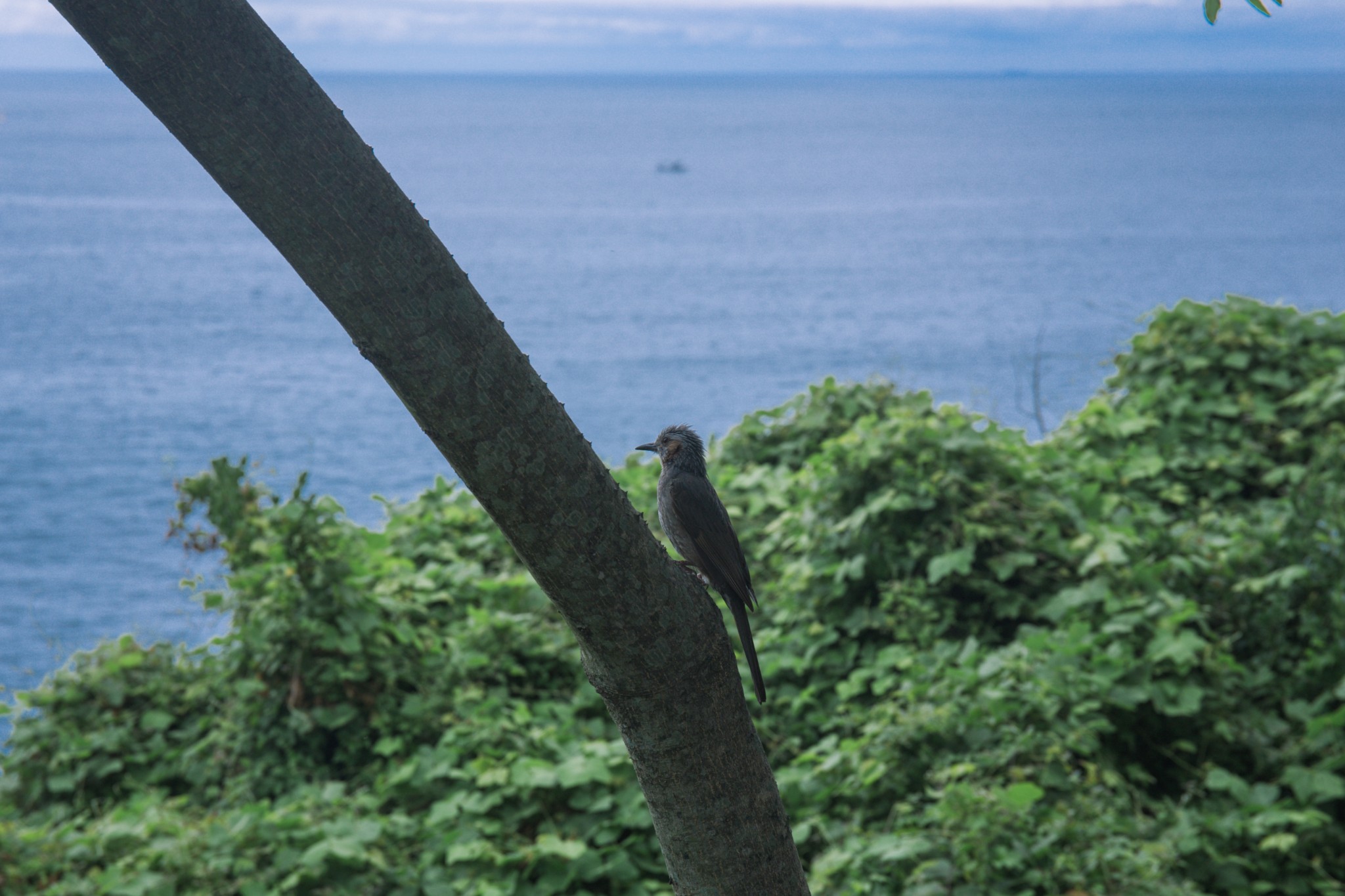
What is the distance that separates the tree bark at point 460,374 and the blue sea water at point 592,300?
5.78m

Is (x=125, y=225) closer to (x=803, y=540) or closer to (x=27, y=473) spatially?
(x=27, y=473)

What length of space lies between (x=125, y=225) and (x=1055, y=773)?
5314 centimetres

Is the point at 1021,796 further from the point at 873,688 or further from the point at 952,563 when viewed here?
the point at 952,563

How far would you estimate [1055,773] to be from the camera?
3.89 m

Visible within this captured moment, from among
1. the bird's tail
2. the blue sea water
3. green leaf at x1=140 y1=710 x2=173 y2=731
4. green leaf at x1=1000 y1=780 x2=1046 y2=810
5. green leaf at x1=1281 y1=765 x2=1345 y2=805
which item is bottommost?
green leaf at x1=1281 y1=765 x2=1345 y2=805

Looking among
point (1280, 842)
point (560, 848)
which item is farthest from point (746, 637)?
point (1280, 842)

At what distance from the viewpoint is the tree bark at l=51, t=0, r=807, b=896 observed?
131 centimetres

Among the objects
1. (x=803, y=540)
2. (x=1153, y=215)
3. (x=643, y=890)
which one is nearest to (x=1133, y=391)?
(x=803, y=540)

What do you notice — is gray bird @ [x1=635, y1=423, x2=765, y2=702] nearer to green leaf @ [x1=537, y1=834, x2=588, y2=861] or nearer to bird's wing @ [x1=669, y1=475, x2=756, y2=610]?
bird's wing @ [x1=669, y1=475, x2=756, y2=610]

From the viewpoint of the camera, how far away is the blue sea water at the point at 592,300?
14453 mm

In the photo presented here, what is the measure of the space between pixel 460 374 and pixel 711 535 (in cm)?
186

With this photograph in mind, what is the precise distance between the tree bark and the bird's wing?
4.80 feet

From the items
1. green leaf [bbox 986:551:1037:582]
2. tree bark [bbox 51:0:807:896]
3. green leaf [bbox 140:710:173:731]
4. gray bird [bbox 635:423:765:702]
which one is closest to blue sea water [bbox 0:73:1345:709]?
green leaf [bbox 140:710:173:731]

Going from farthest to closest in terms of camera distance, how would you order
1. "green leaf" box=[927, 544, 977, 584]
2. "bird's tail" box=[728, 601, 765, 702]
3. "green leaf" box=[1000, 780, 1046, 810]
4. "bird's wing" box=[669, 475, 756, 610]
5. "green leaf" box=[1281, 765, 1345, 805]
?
"green leaf" box=[927, 544, 977, 584], "green leaf" box=[1281, 765, 1345, 805], "green leaf" box=[1000, 780, 1046, 810], "bird's wing" box=[669, 475, 756, 610], "bird's tail" box=[728, 601, 765, 702]
